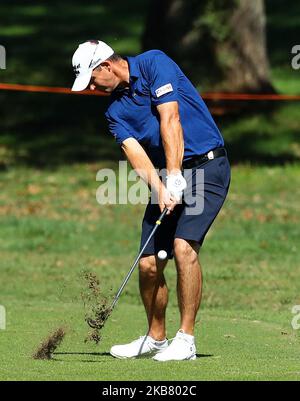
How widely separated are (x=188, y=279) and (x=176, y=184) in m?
0.72

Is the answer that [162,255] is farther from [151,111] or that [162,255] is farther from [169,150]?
[151,111]

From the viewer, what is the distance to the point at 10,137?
79.1ft

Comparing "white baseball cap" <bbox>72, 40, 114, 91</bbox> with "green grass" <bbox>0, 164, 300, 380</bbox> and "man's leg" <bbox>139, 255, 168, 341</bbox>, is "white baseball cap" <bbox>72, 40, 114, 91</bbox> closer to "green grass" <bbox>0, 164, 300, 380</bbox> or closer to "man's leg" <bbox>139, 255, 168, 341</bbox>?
"man's leg" <bbox>139, 255, 168, 341</bbox>

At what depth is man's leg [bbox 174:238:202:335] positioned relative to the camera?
874 centimetres

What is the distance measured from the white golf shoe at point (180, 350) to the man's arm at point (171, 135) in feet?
4.01

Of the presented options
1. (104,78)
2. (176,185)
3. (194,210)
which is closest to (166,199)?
A: (176,185)

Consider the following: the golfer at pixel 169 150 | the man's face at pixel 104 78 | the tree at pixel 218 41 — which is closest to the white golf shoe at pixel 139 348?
the golfer at pixel 169 150

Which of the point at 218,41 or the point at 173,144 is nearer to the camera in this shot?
the point at 173,144

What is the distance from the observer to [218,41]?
23500 millimetres

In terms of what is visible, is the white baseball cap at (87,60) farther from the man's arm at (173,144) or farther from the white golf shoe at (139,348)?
the white golf shoe at (139,348)

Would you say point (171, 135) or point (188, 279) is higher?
point (171, 135)

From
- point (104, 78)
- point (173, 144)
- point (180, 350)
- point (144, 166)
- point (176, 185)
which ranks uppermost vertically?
point (104, 78)

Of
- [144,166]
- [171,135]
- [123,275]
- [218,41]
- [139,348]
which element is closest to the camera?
[171,135]
